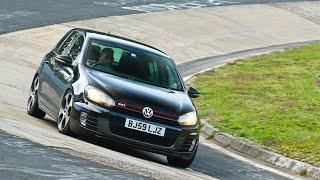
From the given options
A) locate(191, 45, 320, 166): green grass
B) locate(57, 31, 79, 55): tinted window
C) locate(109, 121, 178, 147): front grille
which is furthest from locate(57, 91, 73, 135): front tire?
locate(191, 45, 320, 166): green grass

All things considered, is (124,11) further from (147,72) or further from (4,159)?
(4,159)

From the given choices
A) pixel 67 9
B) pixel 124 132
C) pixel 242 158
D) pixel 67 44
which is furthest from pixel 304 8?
pixel 124 132

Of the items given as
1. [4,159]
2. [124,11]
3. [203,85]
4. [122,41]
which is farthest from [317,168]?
[124,11]

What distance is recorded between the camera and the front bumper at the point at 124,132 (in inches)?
467

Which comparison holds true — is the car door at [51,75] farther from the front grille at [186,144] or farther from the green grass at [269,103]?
the green grass at [269,103]

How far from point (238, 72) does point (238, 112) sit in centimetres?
772

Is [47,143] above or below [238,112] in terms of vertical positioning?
above

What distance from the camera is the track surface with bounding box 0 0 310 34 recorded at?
101 feet

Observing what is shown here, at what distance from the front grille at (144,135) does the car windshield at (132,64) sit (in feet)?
3.86

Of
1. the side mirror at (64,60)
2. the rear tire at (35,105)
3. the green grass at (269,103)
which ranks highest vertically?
the side mirror at (64,60)

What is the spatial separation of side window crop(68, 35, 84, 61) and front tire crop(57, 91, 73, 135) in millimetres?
965

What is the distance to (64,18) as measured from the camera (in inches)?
1292

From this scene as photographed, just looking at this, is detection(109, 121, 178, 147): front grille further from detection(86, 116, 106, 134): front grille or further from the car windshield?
the car windshield

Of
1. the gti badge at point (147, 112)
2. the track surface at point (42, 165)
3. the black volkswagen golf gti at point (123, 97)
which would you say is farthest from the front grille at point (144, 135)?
the track surface at point (42, 165)
